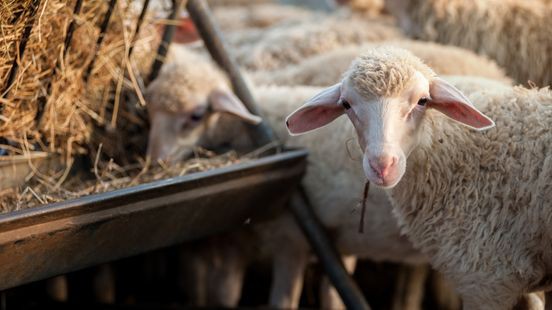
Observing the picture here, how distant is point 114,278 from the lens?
543cm

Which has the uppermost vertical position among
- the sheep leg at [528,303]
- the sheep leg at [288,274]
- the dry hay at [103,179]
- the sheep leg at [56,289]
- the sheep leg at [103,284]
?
the dry hay at [103,179]

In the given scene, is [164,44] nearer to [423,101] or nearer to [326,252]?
[326,252]

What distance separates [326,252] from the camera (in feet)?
12.7

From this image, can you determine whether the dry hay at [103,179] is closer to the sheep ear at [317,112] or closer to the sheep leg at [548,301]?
the sheep ear at [317,112]

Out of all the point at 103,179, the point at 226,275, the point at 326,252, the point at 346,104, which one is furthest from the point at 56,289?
the point at 346,104

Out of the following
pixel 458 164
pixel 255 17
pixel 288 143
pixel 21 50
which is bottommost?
pixel 255 17

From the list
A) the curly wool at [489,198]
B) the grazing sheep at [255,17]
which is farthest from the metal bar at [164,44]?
the grazing sheep at [255,17]

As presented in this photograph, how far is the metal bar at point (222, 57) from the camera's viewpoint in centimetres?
408

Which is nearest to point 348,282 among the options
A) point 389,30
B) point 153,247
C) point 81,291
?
point 153,247

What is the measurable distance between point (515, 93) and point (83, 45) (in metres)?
1.88

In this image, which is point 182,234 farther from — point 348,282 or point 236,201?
point 348,282

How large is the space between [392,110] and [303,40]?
321 cm

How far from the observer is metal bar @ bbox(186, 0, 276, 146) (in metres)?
4.08

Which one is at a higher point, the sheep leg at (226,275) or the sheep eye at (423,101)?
the sheep eye at (423,101)
